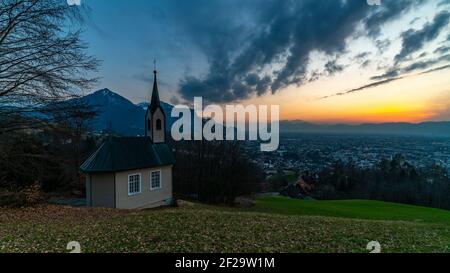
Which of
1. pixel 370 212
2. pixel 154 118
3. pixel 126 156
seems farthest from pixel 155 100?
pixel 370 212

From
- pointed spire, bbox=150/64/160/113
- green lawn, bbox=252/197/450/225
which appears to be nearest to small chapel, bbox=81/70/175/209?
pointed spire, bbox=150/64/160/113

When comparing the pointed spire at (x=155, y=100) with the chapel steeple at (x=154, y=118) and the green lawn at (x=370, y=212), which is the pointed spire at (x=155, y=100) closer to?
the chapel steeple at (x=154, y=118)

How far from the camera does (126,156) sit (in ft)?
64.9

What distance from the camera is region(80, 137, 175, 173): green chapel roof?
1854 cm

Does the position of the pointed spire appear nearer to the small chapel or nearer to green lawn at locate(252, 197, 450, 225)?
the small chapel

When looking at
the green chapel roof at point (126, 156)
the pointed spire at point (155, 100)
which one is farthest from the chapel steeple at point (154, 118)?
the green chapel roof at point (126, 156)

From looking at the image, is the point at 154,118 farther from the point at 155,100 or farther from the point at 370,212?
the point at 370,212

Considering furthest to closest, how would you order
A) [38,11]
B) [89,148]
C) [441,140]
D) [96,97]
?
[89,148]
[441,140]
[96,97]
[38,11]

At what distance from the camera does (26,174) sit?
12531 mm

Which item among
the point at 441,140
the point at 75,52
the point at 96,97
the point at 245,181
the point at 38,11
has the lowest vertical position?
the point at 245,181
